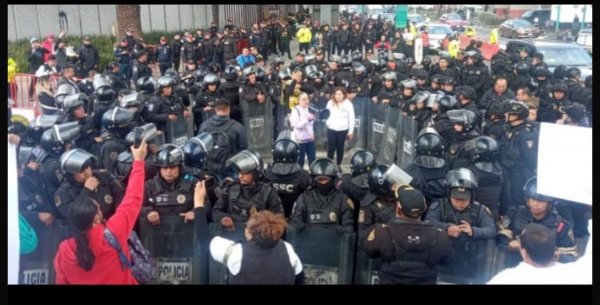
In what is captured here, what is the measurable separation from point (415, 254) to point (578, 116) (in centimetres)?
374

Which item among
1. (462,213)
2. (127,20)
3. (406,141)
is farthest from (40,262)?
(127,20)

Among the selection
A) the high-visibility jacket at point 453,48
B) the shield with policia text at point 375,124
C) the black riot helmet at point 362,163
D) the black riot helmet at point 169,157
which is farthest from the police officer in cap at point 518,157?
the high-visibility jacket at point 453,48

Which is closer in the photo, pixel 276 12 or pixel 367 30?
pixel 367 30

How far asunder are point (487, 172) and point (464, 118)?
3.52ft

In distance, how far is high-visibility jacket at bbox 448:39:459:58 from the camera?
47.5ft

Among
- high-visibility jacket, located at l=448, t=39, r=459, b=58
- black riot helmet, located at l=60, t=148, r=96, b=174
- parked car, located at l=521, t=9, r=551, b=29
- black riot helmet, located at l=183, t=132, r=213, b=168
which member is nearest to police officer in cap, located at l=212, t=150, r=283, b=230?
black riot helmet, located at l=183, t=132, r=213, b=168

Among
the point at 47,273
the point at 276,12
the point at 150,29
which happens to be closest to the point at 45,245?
the point at 47,273

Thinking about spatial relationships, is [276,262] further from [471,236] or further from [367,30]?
[367,30]

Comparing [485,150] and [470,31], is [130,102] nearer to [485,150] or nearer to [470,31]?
[485,150]

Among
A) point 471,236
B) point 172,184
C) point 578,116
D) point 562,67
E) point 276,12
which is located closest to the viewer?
point 471,236

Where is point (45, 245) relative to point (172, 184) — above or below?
below

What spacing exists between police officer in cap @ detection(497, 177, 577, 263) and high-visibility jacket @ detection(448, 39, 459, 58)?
10027 millimetres

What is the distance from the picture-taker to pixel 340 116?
8.77 metres

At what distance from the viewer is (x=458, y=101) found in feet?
27.1
